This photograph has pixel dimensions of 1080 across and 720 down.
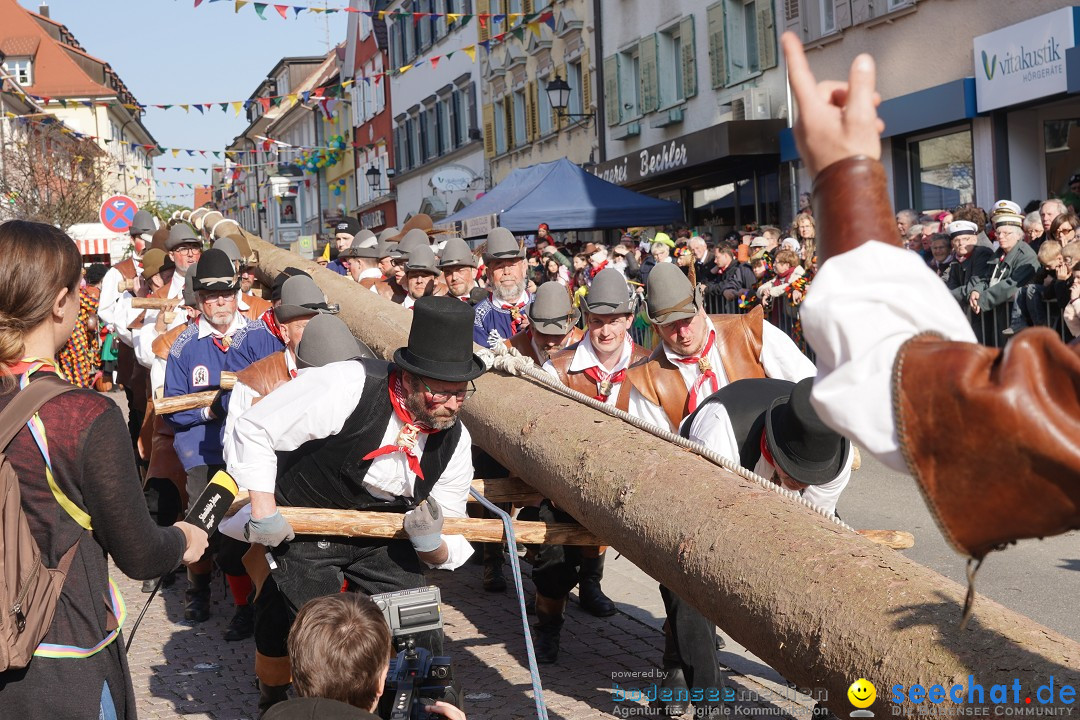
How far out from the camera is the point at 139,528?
287 centimetres

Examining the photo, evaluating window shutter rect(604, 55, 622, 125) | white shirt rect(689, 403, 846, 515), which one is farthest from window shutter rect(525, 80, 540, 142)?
white shirt rect(689, 403, 846, 515)

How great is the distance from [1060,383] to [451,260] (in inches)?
331

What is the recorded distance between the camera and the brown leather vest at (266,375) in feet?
19.9

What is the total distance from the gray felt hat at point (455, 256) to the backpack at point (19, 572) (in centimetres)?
701

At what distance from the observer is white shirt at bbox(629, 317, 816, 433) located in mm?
5613

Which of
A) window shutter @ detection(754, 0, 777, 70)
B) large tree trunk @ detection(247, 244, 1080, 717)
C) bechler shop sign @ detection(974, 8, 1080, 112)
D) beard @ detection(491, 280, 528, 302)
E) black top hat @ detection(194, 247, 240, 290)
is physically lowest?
large tree trunk @ detection(247, 244, 1080, 717)

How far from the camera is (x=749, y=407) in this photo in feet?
15.3

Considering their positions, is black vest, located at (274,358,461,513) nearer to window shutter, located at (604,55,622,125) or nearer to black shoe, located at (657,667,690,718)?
black shoe, located at (657,667,690,718)

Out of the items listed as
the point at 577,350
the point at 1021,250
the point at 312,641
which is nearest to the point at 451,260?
the point at 577,350

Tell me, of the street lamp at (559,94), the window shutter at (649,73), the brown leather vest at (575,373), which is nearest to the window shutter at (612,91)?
the window shutter at (649,73)

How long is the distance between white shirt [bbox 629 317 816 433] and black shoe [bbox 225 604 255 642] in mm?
2410

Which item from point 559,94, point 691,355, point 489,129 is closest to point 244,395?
point 691,355

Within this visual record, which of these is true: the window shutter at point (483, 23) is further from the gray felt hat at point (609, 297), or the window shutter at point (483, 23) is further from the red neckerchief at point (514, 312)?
the gray felt hat at point (609, 297)

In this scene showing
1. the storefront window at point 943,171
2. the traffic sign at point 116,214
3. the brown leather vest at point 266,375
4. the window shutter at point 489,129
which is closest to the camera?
the brown leather vest at point 266,375
